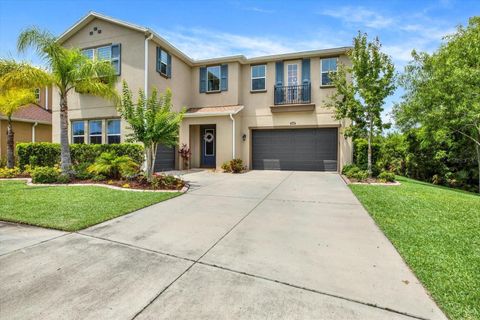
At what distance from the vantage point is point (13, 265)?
306cm

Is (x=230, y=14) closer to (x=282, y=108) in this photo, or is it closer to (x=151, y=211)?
(x=282, y=108)

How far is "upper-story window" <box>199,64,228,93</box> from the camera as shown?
613 inches

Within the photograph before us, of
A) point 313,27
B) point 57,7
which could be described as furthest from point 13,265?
point 313,27

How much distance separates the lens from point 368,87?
35.0 ft

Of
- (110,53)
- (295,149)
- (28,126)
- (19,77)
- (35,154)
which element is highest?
(110,53)

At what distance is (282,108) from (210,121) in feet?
13.9

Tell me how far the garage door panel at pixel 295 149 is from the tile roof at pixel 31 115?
14276 millimetres

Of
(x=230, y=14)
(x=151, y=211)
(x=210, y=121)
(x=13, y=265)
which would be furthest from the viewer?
(x=210, y=121)

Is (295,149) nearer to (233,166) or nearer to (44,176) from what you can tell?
(233,166)

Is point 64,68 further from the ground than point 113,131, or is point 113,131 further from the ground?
point 64,68

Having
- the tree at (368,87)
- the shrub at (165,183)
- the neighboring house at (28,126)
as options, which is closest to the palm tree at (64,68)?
the shrub at (165,183)

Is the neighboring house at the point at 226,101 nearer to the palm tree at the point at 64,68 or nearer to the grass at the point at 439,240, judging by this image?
the palm tree at the point at 64,68

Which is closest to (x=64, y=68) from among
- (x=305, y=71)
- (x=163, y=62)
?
(x=163, y=62)

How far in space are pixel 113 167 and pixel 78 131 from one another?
6349 millimetres
